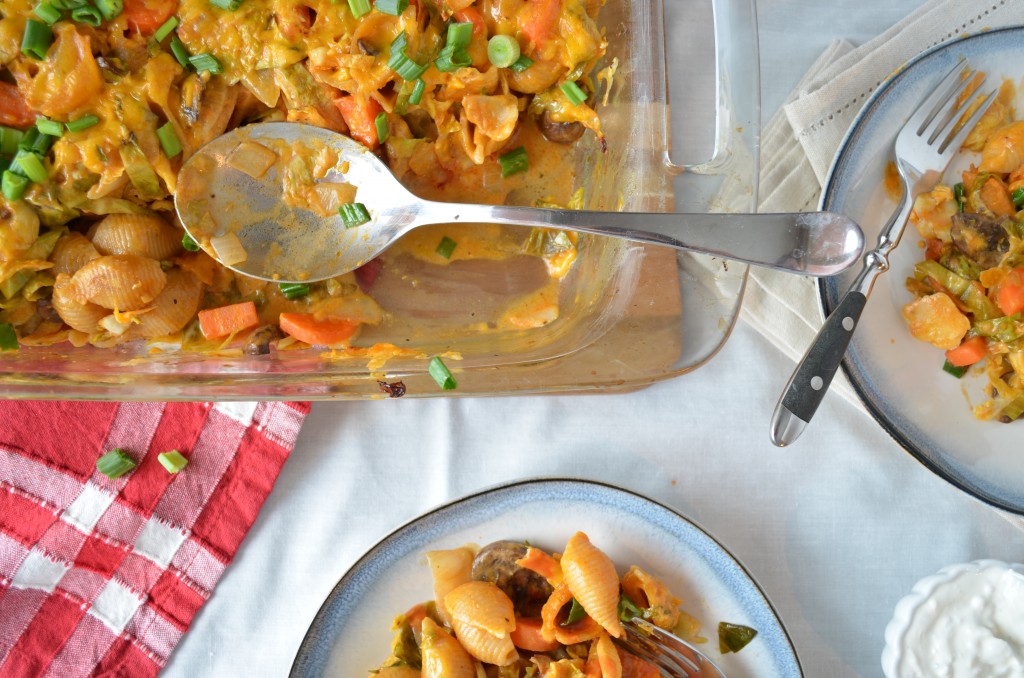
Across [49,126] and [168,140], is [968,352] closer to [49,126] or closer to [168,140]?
[168,140]

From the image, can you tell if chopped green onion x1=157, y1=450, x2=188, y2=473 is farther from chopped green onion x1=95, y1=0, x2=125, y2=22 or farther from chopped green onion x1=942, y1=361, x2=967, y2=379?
chopped green onion x1=942, y1=361, x2=967, y2=379

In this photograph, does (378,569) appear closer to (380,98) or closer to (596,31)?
(380,98)

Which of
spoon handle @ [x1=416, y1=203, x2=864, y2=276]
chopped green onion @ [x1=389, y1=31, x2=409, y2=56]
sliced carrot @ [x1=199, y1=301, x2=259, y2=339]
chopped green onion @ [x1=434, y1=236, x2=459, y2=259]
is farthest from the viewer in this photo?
chopped green onion @ [x1=434, y1=236, x2=459, y2=259]

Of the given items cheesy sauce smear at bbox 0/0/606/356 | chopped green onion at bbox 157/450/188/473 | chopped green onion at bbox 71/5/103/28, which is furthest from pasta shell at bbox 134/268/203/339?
chopped green onion at bbox 71/5/103/28

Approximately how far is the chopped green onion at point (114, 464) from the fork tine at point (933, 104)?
1879 mm

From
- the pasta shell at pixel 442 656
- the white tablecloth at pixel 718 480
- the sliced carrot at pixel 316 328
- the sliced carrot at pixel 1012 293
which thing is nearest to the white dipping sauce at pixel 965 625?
the white tablecloth at pixel 718 480

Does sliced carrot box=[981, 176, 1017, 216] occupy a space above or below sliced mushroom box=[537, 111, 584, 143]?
below

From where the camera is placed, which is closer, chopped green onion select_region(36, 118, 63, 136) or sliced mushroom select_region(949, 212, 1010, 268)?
chopped green onion select_region(36, 118, 63, 136)

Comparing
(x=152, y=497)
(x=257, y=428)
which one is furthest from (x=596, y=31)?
(x=152, y=497)

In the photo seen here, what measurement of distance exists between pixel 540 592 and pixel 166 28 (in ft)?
4.62

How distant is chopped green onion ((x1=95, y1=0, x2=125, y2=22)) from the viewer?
1549 millimetres

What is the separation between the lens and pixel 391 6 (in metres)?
1.57

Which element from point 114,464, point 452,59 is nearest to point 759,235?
point 452,59

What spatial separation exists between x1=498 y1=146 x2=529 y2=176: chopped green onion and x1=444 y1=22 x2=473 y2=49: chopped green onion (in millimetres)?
264
